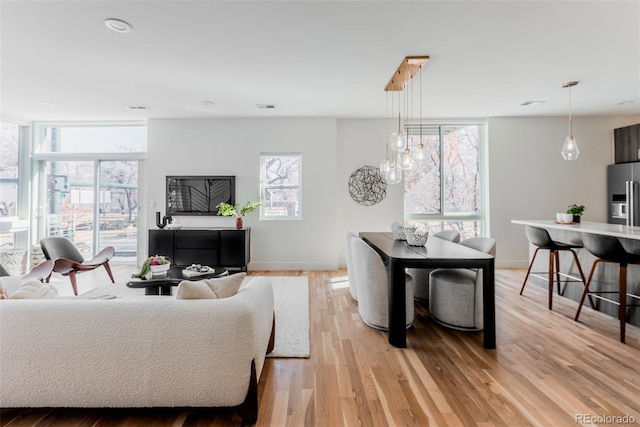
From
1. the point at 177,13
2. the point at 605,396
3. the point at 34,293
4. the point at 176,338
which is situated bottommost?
the point at 605,396

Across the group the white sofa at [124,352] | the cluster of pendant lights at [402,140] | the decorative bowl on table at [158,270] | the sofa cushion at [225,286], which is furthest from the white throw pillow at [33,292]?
the cluster of pendant lights at [402,140]

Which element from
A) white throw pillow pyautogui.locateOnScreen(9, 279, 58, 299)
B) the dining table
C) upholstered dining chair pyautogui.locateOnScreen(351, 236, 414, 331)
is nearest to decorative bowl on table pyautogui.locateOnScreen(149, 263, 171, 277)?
white throw pillow pyautogui.locateOnScreen(9, 279, 58, 299)

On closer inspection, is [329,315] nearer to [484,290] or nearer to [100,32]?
[484,290]

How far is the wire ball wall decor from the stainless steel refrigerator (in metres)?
3.75

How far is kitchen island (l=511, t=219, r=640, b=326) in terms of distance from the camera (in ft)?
9.35

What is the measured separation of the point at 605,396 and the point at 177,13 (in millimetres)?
3978

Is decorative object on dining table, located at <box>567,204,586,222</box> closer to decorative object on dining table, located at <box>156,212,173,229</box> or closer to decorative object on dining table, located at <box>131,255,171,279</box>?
decorative object on dining table, located at <box>131,255,171,279</box>

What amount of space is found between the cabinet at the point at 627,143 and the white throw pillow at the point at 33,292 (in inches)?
296

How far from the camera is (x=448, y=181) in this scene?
5703 millimetres

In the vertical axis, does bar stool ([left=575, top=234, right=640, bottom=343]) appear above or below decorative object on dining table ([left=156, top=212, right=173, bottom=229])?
below

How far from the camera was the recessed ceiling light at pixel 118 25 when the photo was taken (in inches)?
98.3

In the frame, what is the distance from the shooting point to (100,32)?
2678 millimetres

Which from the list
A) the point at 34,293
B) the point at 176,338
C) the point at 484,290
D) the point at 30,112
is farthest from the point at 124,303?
the point at 30,112

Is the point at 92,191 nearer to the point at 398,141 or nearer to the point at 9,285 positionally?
the point at 9,285
